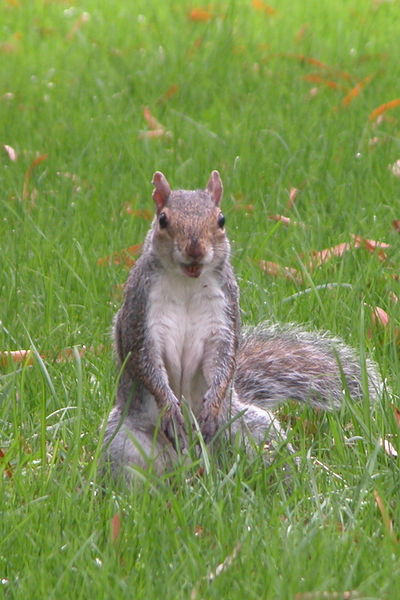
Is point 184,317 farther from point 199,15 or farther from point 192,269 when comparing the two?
point 199,15

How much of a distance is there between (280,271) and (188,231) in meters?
1.30

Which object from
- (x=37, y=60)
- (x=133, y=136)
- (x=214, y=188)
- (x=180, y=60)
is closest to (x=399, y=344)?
(x=214, y=188)

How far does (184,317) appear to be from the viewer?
2.99 m

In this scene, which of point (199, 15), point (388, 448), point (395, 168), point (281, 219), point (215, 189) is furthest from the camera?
point (199, 15)

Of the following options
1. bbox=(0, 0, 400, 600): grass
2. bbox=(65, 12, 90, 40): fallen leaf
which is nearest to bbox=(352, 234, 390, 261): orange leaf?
bbox=(0, 0, 400, 600): grass

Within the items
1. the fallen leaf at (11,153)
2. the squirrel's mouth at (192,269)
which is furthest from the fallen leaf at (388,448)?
the fallen leaf at (11,153)

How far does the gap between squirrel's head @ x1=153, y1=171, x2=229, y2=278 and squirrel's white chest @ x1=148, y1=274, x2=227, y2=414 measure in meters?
0.06

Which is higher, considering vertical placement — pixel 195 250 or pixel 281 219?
pixel 195 250

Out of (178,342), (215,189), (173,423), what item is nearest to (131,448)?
(173,423)

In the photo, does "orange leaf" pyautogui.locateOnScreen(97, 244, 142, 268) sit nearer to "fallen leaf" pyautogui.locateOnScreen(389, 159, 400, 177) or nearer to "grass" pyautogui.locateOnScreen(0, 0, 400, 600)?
"grass" pyautogui.locateOnScreen(0, 0, 400, 600)

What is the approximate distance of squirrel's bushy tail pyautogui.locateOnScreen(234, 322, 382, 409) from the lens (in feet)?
11.0

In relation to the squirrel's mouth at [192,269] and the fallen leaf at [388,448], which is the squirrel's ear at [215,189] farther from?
the fallen leaf at [388,448]

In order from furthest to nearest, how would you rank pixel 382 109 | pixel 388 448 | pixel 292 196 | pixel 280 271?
1. pixel 382 109
2. pixel 292 196
3. pixel 280 271
4. pixel 388 448

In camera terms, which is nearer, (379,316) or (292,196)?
(379,316)
